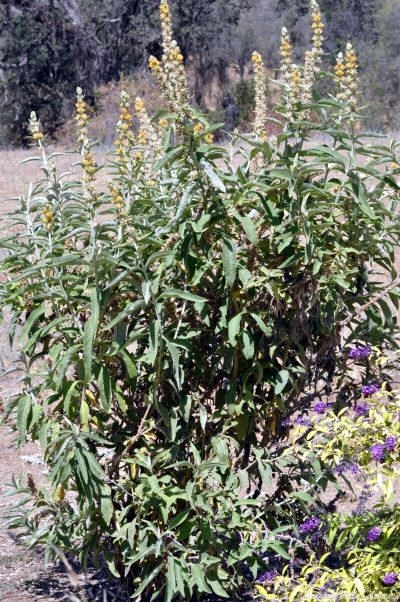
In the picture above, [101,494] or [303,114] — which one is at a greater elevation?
[303,114]

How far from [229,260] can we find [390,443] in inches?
24.5

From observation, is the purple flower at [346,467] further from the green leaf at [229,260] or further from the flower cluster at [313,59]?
the flower cluster at [313,59]

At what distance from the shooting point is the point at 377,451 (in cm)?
244

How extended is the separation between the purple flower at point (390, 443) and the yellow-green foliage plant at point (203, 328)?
0.21ft

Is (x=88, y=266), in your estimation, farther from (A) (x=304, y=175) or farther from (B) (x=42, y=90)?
(B) (x=42, y=90)

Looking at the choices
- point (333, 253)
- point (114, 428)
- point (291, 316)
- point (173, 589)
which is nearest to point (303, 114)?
point (333, 253)

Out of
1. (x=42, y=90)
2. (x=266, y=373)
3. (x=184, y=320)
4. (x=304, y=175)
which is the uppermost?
(x=304, y=175)

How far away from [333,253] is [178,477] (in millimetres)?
795

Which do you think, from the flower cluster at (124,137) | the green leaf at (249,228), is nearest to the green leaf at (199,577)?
the green leaf at (249,228)

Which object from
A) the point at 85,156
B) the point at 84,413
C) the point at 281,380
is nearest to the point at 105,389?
the point at 84,413

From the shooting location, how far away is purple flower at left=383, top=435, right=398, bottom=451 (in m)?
2.44

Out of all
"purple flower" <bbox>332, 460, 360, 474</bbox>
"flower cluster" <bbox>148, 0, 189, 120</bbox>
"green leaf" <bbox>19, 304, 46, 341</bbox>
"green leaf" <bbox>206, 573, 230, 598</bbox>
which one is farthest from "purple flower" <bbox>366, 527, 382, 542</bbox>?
"flower cluster" <bbox>148, 0, 189, 120</bbox>

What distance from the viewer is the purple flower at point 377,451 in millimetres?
2434

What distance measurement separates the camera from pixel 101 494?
271 cm
